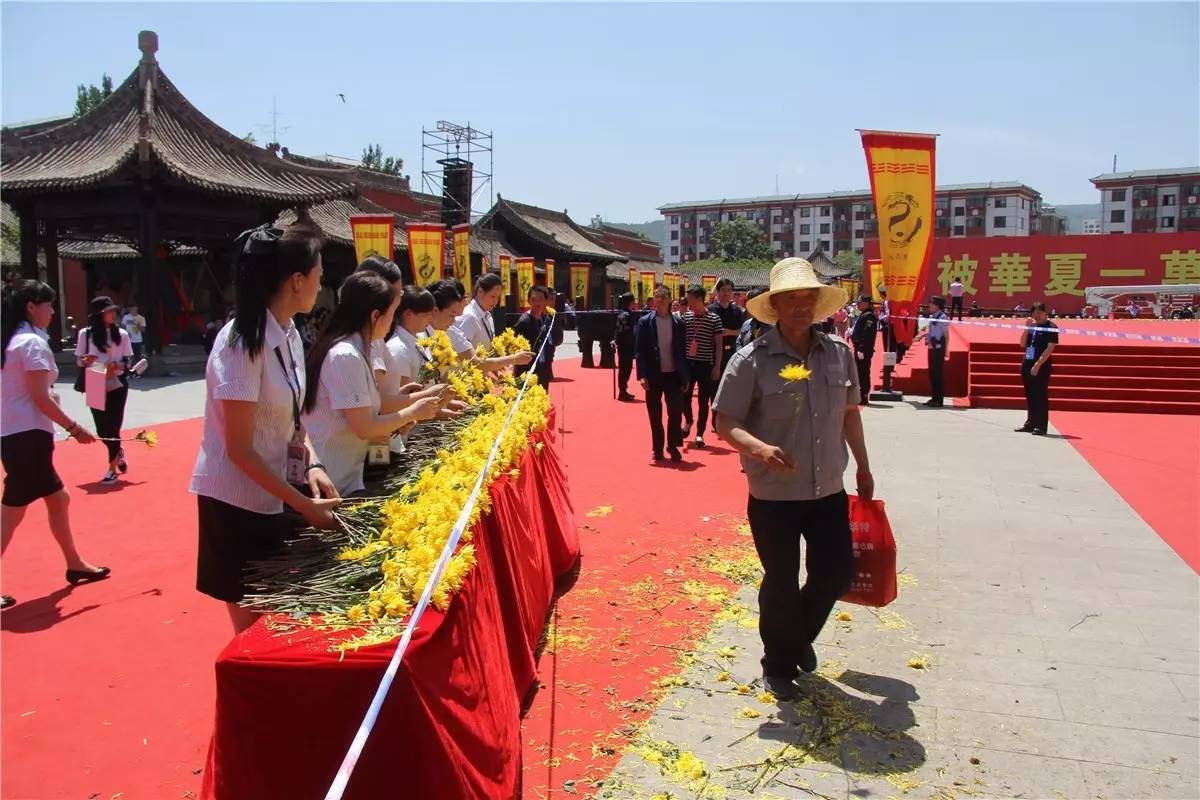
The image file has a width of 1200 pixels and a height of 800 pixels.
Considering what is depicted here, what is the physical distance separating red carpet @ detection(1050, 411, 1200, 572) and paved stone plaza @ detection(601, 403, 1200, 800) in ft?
1.49

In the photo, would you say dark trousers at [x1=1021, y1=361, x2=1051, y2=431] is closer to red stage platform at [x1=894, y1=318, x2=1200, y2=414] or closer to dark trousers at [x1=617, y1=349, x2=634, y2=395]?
red stage platform at [x1=894, y1=318, x2=1200, y2=414]

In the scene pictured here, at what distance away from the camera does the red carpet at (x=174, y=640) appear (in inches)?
114

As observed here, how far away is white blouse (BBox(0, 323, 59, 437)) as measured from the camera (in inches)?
168

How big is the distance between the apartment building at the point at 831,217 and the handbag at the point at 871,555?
2995 inches

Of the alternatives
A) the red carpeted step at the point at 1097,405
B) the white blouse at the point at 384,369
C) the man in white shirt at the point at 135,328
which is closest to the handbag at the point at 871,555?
the white blouse at the point at 384,369

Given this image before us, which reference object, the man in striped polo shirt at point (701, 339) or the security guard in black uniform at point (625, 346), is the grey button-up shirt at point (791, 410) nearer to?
the man in striped polo shirt at point (701, 339)

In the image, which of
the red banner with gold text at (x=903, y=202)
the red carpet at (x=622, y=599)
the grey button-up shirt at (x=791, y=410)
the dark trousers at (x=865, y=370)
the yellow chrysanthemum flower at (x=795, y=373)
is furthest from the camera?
the dark trousers at (x=865, y=370)

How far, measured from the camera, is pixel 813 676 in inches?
140

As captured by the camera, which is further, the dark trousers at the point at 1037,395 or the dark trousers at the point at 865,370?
the dark trousers at the point at 865,370

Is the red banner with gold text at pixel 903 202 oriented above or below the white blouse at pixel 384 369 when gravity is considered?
above

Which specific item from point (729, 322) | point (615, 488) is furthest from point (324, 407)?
point (729, 322)

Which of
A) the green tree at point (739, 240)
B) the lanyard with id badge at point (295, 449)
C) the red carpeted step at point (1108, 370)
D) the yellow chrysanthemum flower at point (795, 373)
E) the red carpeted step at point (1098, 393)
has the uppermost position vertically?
the green tree at point (739, 240)

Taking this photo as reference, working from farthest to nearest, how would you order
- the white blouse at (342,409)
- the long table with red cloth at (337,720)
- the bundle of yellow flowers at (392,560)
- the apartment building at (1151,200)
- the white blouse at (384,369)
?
the apartment building at (1151,200)
the white blouse at (384,369)
the white blouse at (342,409)
the bundle of yellow flowers at (392,560)
the long table with red cloth at (337,720)

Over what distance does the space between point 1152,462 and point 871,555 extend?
6591 millimetres
